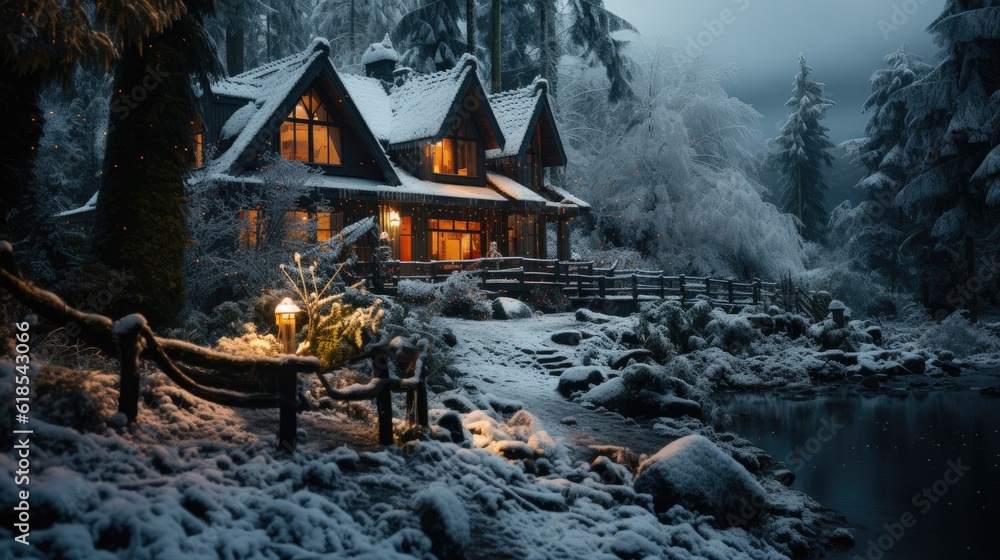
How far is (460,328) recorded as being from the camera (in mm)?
19125

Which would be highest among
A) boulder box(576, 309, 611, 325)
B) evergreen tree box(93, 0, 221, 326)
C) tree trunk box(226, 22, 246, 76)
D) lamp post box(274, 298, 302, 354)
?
tree trunk box(226, 22, 246, 76)

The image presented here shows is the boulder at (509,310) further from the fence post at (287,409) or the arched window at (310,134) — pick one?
the fence post at (287,409)

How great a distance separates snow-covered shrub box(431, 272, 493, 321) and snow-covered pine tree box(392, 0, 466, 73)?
19938 millimetres

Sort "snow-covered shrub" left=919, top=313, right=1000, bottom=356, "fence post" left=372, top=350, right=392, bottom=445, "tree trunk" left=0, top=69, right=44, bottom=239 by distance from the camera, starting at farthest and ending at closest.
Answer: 1. "snow-covered shrub" left=919, top=313, right=1000, bottom=356
2. "tree trunk" left=0, top=69, right=44, bottom=239
3. "fence post" left=372, top=350, right=392, bottom=445

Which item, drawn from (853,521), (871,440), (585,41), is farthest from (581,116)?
(853,521)

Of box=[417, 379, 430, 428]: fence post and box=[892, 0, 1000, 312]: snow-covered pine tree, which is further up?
box=[892, 0, 1000, 312]: snow-covered pine tree

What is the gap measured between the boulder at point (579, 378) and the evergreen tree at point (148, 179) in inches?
296

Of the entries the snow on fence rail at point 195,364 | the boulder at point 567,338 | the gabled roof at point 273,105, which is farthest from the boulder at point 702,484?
the gabled roof at point 273,105

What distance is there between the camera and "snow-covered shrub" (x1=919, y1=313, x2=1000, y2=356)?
28.2 m

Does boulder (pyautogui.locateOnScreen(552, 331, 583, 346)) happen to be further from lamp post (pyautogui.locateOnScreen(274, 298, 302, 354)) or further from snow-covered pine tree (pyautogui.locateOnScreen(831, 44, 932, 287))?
snow-covered pine tree (pyautogui.locateOnScreen(831, 44, 932, 287))

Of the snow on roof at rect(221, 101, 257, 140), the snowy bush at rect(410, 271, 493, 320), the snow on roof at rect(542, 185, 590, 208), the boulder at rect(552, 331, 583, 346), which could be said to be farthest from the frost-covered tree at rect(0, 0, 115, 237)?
the snow on roof at rect(542, 185, 590, 208)

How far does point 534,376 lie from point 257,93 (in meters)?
15.6

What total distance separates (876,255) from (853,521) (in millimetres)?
32430

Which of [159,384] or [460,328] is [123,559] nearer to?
[159,384]
